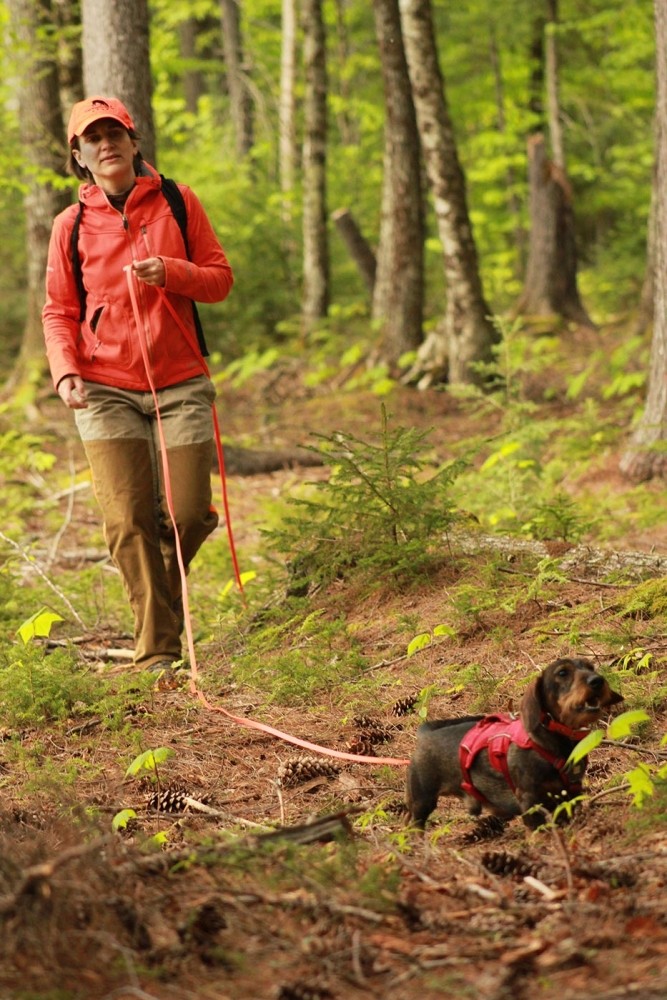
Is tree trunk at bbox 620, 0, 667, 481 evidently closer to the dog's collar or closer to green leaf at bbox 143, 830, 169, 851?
the dog's collar

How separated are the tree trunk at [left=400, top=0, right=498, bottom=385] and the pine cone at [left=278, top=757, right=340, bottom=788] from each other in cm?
915

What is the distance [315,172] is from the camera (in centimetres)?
1752

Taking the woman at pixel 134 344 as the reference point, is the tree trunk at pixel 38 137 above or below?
above

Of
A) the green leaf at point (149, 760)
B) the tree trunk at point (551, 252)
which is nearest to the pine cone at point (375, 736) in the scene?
the green leaf at point (149, 760)

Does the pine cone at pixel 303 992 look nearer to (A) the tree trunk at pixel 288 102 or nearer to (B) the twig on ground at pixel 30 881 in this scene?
(B) the twig on ground at pixel 30 881

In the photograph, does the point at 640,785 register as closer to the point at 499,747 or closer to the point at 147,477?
the point at 499,747

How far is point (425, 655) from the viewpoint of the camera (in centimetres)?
582

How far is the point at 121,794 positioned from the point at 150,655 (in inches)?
69.2

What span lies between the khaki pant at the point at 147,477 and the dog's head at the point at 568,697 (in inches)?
119

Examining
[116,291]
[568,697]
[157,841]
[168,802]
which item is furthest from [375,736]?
[116,291]

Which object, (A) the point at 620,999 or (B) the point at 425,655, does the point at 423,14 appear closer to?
(B) the point at 425,655

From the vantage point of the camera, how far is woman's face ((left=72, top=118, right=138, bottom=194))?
5887 mm

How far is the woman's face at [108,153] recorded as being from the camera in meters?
5.89

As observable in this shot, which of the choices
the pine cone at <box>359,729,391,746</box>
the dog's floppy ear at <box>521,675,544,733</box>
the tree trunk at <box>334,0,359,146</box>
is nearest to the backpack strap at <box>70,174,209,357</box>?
the pine cone at <box>359,729,391,746</box>
